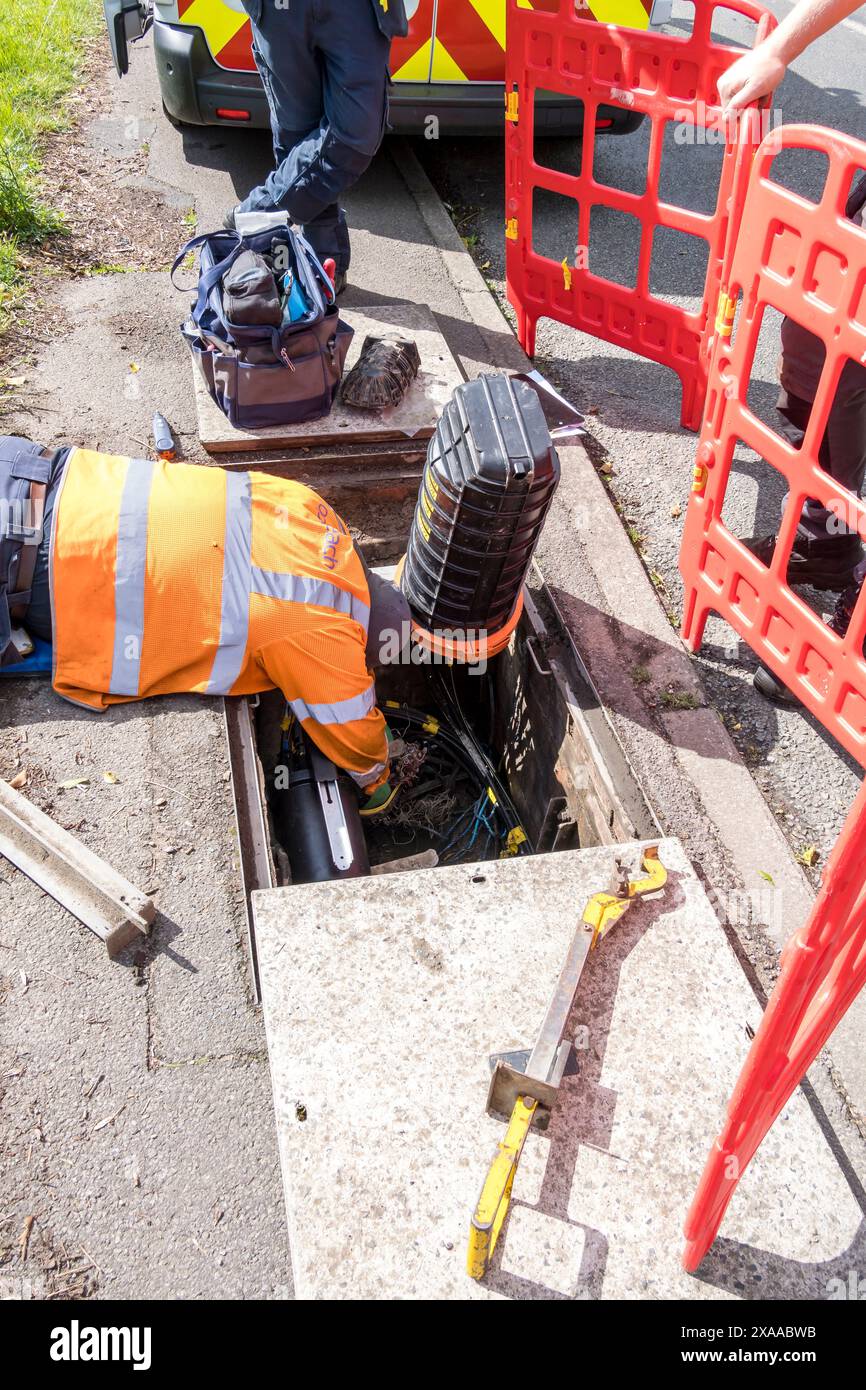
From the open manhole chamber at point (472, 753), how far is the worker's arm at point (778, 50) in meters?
1.59

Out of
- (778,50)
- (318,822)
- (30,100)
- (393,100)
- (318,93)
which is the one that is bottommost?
(318,822)

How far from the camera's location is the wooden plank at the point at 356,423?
4.05m

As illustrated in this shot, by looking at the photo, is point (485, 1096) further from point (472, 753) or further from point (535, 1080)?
point (472, 753)

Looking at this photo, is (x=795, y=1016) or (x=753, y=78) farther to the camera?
(x=753, y=78)

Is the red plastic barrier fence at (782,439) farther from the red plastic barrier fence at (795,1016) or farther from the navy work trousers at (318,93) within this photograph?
the navy work trousers at (318,93)

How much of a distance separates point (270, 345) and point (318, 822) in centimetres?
178

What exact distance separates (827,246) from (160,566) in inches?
77.3

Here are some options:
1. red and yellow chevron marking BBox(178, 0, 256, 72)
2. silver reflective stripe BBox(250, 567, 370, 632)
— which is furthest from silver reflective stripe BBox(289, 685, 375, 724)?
red and yellow chevron marking BBox(178, 0, 256, 72)

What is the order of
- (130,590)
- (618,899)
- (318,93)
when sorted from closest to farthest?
(618,899)
(130,590)
(318,93)

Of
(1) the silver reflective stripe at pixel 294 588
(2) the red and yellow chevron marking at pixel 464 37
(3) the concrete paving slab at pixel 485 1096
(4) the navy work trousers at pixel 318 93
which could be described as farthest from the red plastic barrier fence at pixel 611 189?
(3) the concrete paving slab at pixel 485 1096

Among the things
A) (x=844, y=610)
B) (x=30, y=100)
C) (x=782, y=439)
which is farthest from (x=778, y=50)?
(x=30, y=100)

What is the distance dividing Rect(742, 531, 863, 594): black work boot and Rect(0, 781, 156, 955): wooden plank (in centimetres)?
229

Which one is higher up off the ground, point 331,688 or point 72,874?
point 331,688

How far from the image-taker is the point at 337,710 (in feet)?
10.3
